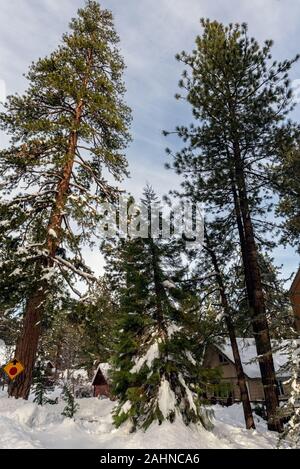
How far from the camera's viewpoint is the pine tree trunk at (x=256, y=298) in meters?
10.5

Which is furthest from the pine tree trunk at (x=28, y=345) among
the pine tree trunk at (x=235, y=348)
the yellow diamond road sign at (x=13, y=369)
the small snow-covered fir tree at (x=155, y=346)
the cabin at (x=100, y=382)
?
the cabin at (x=100, y=382)

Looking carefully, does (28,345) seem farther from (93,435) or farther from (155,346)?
(155,346)

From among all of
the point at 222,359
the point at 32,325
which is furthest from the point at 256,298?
the point at 222,359

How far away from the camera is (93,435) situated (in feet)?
28.4

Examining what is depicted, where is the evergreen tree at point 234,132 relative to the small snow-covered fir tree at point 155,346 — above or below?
above

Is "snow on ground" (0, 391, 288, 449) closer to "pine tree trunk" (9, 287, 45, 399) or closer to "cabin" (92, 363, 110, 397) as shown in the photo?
"pine tree trunk" (9, 287, 45, 399)

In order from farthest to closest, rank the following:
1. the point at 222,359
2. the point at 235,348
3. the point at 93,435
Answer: the point at 222,359, the point at 235,348, the point at 93,435

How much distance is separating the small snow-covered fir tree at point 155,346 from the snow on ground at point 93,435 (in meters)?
0.44

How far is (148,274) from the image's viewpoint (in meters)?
10.5

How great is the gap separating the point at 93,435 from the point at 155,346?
2746mm

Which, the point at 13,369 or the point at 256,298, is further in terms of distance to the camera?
the point at 256,298

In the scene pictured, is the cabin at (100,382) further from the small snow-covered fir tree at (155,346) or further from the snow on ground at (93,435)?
the small snow-covered fir tree at (155,346)
